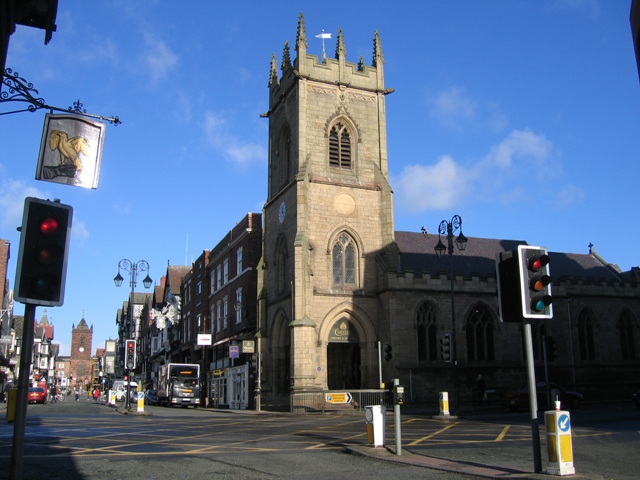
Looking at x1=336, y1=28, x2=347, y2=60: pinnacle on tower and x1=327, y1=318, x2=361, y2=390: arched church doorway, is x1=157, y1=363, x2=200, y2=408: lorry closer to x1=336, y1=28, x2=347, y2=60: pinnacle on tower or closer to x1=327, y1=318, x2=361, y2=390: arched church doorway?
x1=327, y1=318, x2=361, y2=390: arched church doorway

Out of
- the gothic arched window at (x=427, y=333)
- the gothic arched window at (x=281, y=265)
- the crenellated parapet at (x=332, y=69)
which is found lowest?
the gothic arched window at (x=427, y=333)

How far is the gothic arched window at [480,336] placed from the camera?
124 ft

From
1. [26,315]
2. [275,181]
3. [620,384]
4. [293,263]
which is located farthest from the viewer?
[275,181]

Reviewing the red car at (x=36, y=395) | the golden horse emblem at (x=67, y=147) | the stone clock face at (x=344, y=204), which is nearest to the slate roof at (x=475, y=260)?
the stone clock face at (x=344, y=204)

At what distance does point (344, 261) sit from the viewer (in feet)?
125

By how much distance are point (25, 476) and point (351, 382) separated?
29879mm

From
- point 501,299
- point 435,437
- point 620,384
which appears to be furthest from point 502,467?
point 620,384

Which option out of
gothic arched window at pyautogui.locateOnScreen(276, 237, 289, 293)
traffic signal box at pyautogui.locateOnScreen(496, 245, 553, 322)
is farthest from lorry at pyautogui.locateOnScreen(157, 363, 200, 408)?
traffic signal box at pyautogui.locateOnScreen(496, 245, 553, 322)

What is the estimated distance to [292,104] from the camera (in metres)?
40.7

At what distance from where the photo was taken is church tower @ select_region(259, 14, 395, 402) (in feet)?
119

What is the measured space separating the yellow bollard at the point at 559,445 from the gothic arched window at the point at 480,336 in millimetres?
27883

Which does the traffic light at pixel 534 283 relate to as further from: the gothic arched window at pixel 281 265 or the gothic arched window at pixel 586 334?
the gothic arched window at pixel 586 334

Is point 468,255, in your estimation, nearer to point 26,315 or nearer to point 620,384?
point 620,384

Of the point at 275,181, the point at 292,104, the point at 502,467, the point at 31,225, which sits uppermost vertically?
the point at 292,104
